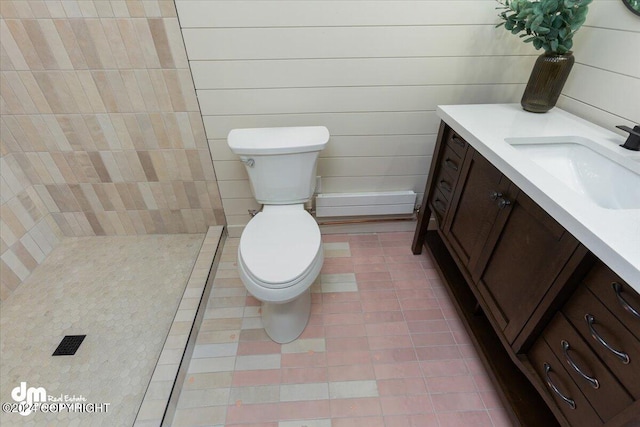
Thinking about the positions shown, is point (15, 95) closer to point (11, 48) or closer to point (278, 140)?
point (11, 48)

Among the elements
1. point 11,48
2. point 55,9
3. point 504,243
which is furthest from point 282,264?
point 11,48

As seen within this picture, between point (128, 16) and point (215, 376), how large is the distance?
62.8 inches

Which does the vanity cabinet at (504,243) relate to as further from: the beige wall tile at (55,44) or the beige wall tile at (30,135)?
the beige wall tile at (30,135)

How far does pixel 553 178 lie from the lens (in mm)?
867

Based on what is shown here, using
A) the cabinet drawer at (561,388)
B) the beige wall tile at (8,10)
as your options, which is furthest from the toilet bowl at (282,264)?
the beige wall tile at (8,10)

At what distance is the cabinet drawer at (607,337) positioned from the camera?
0.64 metres

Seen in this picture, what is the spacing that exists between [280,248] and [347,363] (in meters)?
0.59

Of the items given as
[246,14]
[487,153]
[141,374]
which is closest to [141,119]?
[246,14]

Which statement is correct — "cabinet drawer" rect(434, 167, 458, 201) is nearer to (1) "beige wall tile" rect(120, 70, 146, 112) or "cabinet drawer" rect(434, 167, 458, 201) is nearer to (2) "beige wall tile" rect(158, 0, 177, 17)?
(2) "beige wall tile" rect(158, 0, 177, 17)

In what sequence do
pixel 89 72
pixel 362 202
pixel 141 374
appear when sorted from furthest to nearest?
1. pixel 362 202
2. pixel 89 72
3. pixel 141 374

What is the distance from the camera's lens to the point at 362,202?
1807 mm

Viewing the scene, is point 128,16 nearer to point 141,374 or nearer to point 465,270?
point 141,374

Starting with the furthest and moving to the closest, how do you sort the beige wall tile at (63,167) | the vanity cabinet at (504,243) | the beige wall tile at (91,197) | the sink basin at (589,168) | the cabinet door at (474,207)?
the beige wall tile at (91,197) → the beige wall tile at (63,167) → the cabinet door at (474,207) → the sink basin at (589,168) → the vanity cabinet at (504,243)

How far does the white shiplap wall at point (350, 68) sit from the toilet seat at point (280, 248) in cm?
46
